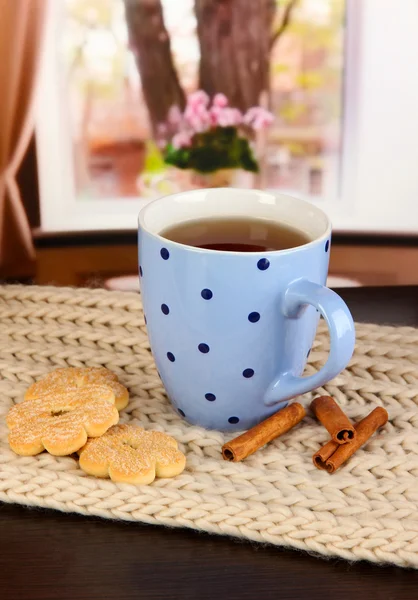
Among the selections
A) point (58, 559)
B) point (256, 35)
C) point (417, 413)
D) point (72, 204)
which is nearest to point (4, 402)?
point (58, 559)

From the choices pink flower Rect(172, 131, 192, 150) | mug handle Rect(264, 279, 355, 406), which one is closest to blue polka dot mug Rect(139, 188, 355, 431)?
mug handle Rect(264, 279, 355, 406)

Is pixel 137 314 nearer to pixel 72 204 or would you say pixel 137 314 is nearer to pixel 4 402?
pixel 4 402

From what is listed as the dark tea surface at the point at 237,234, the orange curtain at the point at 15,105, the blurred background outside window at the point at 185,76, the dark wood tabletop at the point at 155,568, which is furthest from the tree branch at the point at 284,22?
the dark wood tabletop at the point at 155,568

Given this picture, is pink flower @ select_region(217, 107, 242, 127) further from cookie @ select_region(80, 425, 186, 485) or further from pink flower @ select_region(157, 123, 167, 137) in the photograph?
cookie @ select_region(80, 425, 186, 485)

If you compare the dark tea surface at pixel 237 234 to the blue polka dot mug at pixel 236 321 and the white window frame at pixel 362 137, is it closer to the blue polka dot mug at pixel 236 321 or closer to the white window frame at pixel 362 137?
the blue polka dot mug at pixel 236 321

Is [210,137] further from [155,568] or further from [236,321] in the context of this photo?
[155,568]
